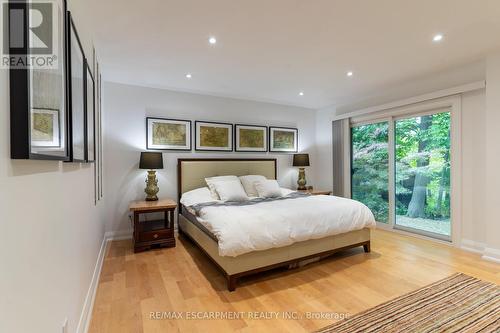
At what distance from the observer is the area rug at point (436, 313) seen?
181cm

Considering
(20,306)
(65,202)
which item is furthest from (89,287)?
(20,306)

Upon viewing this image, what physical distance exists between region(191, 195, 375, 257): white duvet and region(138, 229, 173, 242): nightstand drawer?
0.96m

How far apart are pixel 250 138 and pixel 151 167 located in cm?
200

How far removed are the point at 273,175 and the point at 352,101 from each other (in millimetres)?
2182

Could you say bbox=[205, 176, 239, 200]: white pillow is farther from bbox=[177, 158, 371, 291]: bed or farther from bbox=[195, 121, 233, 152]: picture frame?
bbox=[195, 121, 233, 152]: picture frame

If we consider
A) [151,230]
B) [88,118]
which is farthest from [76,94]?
[151,230]

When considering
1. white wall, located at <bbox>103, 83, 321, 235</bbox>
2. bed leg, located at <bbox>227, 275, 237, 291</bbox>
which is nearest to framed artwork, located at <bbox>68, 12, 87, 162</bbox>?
bed leg, located at <bbox>227, 275, 237, 291</bbox>

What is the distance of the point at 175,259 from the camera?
10.2ft

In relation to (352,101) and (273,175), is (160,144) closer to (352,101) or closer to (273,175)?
(273,175)

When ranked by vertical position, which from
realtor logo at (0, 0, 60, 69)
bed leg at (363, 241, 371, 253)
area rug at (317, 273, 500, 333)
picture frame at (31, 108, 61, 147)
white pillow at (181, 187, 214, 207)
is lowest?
area rug at (317, 273, 500, 333)

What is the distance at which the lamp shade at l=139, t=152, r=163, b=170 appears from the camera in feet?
12.0

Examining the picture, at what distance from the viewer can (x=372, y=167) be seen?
4.71 meters

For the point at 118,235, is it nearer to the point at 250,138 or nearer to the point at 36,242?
the point at 250,138

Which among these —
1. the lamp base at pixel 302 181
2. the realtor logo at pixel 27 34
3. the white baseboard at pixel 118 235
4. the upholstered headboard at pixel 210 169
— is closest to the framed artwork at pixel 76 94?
the realtor logo at pixel 27 34
